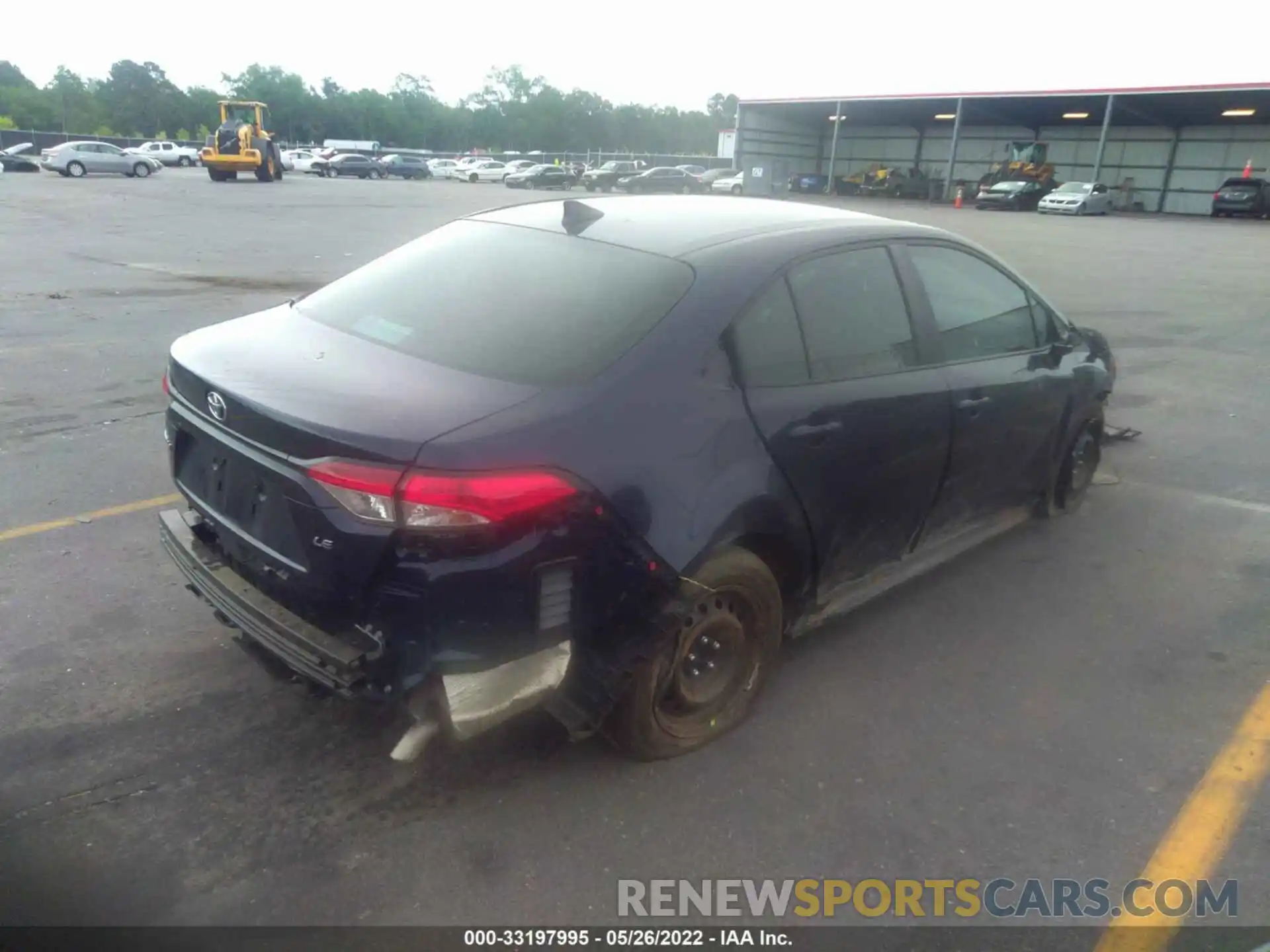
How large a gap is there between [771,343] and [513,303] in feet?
2.90

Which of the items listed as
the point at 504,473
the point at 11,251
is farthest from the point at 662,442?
A: the point at 11,251

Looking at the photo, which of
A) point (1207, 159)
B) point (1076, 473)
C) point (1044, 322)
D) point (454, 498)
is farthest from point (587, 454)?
point (1207, 159)

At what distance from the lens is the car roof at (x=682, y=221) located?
3.40 m

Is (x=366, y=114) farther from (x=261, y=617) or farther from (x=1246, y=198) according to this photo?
(x=261, y=617)

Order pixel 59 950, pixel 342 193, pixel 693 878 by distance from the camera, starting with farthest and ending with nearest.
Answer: pixel 342 193, pixel 693 878, pixel 59 950

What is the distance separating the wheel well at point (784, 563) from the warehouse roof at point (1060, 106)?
43795mm

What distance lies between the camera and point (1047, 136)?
50625 mm

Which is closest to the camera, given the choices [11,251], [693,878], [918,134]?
[693,878]

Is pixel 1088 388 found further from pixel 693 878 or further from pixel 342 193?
pixel 342 193

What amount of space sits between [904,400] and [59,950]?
3.12m

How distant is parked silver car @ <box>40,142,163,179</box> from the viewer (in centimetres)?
4050

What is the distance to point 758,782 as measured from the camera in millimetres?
3061

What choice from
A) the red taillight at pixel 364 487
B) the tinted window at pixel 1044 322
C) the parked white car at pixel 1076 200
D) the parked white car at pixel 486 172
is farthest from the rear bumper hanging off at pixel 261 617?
the parked white car at pixel 486 172

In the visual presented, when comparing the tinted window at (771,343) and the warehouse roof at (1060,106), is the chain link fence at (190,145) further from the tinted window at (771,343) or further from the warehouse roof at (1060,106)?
the tinted window at (771,343)
